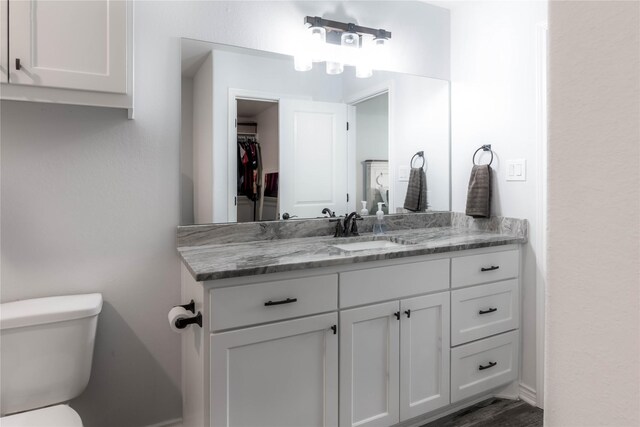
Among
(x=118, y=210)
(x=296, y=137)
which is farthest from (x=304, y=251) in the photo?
(x=118, y=210)

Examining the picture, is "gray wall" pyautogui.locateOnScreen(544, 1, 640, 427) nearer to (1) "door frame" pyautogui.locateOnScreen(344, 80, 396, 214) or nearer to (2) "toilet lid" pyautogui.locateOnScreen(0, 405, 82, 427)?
(2) "toilet lid" pyautogui.locateOnScreen(0, 405, 82, 427)

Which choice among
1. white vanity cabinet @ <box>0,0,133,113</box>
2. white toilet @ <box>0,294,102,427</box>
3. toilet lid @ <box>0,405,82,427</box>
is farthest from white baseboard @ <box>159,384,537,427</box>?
white vanity cabinet @ <box>0,0,133,113</box>

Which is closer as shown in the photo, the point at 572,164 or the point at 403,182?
the point at 572,164

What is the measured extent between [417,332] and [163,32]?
184 cm

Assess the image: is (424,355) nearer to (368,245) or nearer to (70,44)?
(368,245)

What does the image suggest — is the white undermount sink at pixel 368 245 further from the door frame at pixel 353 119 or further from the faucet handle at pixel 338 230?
the door frame at pixel 353 119

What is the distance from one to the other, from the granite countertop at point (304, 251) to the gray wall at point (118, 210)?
0.27m

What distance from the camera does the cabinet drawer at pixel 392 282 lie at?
162 centimetres

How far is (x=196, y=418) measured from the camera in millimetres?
1527

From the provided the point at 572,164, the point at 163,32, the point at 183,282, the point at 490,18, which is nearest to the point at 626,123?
the point at 572,164

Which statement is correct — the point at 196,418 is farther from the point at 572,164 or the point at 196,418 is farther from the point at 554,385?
the point at 572,164

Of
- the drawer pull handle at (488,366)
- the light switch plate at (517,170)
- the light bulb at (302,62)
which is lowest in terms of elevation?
the drawer pull handle at (488,366)

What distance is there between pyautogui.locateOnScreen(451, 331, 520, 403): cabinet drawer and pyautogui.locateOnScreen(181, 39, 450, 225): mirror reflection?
3.07 ft

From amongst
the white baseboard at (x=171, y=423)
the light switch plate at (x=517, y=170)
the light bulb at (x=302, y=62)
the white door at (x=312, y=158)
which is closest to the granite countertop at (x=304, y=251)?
the white door at (x=312, y=158)
